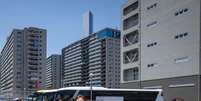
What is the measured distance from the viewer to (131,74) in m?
71.2

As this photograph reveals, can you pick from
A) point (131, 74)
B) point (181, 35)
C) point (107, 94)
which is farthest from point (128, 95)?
point (131, 74)

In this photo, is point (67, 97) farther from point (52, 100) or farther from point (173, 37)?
point (173, 37)

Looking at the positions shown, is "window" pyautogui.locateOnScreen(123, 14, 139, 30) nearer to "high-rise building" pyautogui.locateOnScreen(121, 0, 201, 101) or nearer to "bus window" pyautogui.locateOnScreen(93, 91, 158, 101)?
"high-rise building" pyautogui.locateOnScreen(121, 0, 201, 101)

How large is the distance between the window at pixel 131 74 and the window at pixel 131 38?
14.3ft

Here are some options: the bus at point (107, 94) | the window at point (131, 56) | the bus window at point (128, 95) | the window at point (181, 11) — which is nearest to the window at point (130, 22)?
the window at point (131, 56)

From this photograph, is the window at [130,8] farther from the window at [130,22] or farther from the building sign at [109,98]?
the building sign at [109,98]

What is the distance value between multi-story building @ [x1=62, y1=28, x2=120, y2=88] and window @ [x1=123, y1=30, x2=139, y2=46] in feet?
230

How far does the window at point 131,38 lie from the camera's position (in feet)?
231

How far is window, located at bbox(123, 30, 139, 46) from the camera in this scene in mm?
70312

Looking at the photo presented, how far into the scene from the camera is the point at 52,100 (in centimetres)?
3588

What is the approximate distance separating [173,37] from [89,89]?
26.4 metres

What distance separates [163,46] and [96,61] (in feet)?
303

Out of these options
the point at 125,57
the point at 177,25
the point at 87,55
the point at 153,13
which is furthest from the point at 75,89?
the point at 87,55

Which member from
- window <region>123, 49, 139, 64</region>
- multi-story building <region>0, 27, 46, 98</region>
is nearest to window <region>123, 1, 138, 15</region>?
window <region>123, 49, 139, 64</region>
